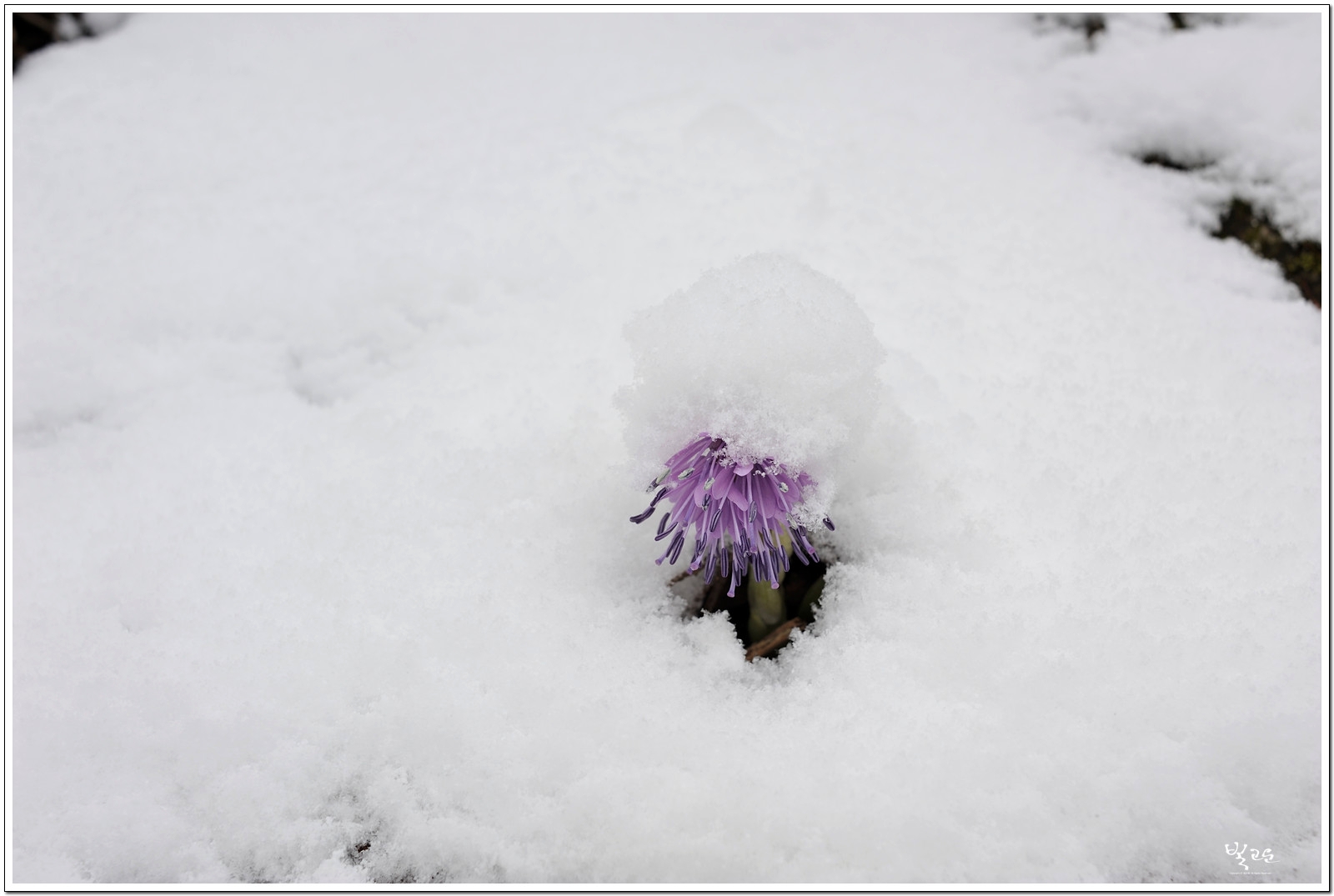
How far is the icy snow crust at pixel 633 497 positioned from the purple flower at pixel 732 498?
5 centimetres

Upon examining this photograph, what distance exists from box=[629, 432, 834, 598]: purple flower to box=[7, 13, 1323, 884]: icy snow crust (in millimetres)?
48

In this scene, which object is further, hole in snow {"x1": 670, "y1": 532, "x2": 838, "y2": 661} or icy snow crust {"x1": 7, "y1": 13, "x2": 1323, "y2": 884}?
hole in snow {"x1": 670, "y1": 532, "x2": 838, "y2": 661}

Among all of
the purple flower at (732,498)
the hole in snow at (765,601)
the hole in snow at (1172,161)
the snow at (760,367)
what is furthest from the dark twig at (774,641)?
the hole in snow at (1172,161)

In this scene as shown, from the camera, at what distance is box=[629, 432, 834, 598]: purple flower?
40.3 inches

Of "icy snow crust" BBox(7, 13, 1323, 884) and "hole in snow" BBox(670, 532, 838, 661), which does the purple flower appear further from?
"hole in snow" BBox(670, 532, 838, 661)

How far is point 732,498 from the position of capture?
1010 millimetres

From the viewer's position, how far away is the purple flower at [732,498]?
102 cm

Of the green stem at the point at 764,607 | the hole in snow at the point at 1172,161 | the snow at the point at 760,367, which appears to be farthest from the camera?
the hole in snow at the point at 1172,161

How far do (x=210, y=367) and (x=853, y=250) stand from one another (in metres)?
1.47

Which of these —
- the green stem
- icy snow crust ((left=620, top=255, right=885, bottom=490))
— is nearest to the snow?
icy snow crust ((left=620, top=255, right=885, bottom=490))

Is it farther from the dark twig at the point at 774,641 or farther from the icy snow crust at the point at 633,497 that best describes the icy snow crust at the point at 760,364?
the dark twig at the point at 774,641

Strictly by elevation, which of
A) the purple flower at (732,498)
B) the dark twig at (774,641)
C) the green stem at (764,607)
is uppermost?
the purple flower at (732,498)

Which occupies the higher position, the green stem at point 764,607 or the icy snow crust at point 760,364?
the icy snow crust at point 760,364

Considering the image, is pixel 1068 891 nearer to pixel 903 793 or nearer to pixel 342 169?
pixel 903 793
